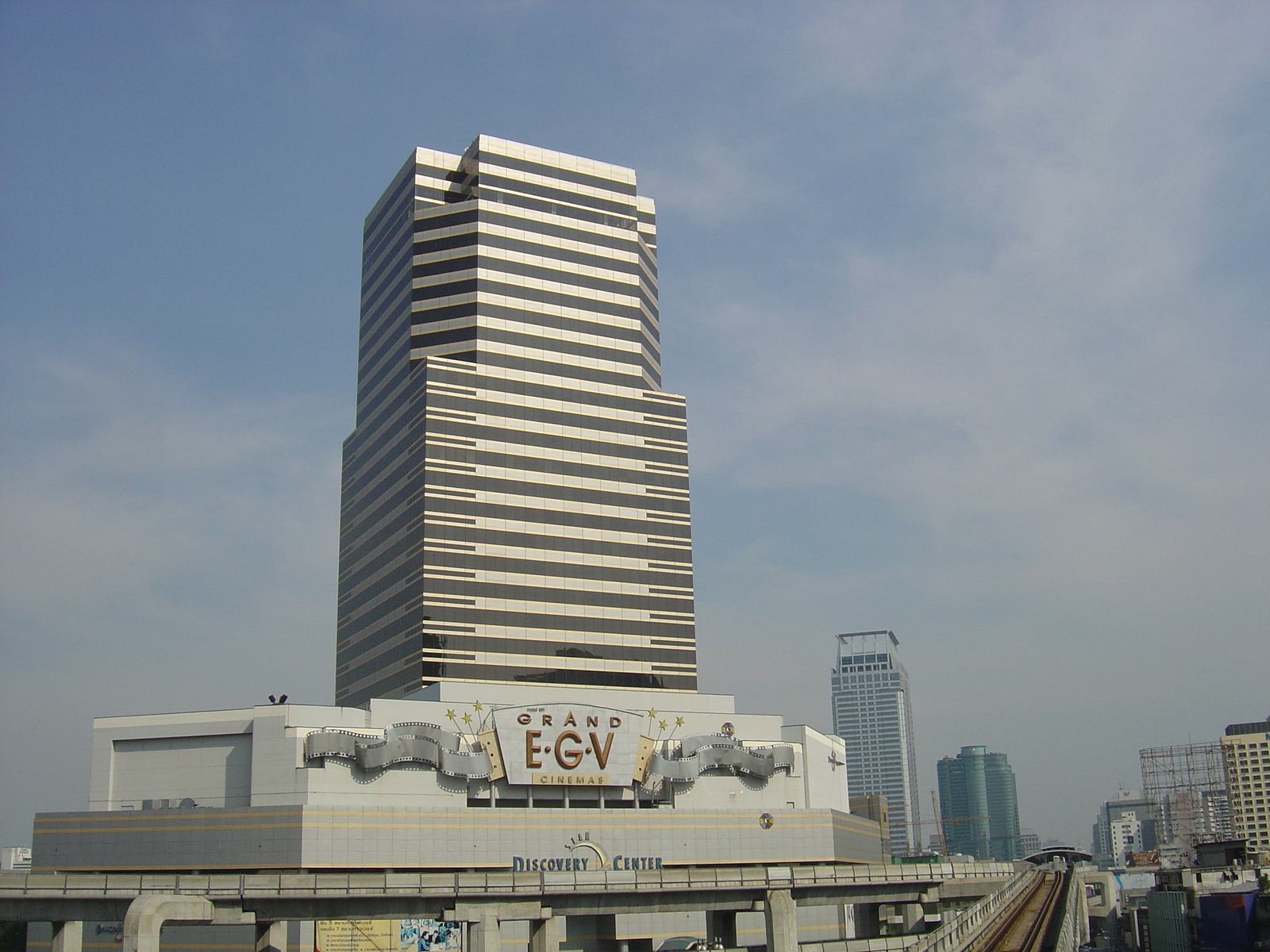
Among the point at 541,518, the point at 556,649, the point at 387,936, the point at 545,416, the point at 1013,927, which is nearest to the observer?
the point at 1013,927

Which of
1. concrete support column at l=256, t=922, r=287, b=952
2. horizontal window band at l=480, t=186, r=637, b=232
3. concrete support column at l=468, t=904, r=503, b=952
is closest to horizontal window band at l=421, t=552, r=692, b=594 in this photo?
horizontal window band at l=480, t=186, r=637, b=232

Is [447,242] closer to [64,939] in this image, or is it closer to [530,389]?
[530,389]

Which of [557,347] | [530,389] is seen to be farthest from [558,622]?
[557,347]

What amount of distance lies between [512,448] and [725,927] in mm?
70802

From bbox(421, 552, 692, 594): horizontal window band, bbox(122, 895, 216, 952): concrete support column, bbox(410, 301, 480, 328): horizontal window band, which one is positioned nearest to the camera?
bbox(122, 895, 216, 952): concrete support column

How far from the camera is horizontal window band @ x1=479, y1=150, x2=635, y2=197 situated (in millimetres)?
153000

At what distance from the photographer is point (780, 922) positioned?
2862 inches

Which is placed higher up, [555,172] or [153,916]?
[555,172]

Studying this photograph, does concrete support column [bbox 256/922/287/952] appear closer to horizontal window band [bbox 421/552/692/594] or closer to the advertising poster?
the advertising poster

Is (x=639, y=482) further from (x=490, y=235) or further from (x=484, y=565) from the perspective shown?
(x=490, y=235)

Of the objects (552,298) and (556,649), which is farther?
(552,298)

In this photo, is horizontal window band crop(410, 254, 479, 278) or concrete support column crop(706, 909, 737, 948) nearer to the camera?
concrete support column crop(706, 909, 737, 948)

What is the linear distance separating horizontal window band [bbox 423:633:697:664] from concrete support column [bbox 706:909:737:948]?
50011 mm

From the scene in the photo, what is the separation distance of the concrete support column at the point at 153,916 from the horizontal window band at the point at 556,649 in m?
65.9
